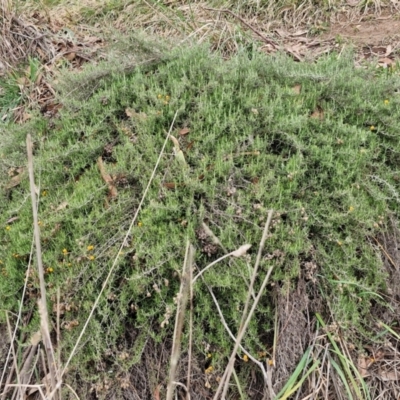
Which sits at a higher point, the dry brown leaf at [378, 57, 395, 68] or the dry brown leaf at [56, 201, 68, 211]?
the dry brown leaf at [56, 201, 68, 211]

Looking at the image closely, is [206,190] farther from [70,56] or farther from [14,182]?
[70,56]

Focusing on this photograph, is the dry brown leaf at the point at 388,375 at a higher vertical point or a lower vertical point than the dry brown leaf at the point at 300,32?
lower

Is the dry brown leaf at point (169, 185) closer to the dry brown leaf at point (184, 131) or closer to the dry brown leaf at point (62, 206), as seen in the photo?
the dry brown leaf at point (184, 131)

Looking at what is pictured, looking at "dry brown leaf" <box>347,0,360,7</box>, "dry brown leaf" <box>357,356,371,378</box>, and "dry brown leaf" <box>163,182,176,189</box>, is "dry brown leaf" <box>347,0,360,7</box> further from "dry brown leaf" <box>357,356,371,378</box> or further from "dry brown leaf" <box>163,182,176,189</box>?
"dry brown leaf" <box>357,356,371,378</box>

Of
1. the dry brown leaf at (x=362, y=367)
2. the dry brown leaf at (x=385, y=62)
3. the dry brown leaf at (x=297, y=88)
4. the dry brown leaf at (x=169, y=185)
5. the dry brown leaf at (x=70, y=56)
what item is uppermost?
the dry brown leaf at (x=297, y=88)

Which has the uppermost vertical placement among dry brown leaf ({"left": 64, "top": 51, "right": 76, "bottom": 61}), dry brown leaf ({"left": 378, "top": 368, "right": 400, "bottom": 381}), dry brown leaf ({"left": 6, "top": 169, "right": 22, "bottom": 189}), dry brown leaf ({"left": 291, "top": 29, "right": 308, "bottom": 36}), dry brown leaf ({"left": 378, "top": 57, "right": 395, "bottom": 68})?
dry brown leaf ({"left": 64, "top": 51, "right": 76, "bottom": 61})

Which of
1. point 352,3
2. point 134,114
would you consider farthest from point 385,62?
point 134,114

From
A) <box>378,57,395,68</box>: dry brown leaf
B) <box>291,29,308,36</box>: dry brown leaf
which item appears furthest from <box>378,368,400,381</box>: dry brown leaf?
<box>291,29,308,36</box>: dry brown leaf

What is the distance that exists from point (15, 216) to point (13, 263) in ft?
0.96

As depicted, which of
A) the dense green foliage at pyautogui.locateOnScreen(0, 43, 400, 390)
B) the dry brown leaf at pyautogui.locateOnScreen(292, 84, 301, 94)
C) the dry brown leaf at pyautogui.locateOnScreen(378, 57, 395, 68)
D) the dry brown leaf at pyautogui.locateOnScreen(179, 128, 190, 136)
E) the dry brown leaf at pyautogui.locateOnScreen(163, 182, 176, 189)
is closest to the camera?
the dense green foliage at pyautogui.locateOnScreen(0, 43, 400, 390)

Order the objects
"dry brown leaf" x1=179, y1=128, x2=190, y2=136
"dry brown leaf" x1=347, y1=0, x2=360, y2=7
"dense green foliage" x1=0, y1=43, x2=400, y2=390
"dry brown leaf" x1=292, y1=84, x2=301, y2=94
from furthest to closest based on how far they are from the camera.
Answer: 1. "dry brown leaf" x1=347, y1=0, x2=360, y2=7
2. "dry brown leaf" x1=292, y1=84, x2=301, y2=94
3. "dry brown leaf" x1=179, y1=128, x2=190, y2=136
4. "dense green foliage" x1=0, y1=43, x2=400, y2=390

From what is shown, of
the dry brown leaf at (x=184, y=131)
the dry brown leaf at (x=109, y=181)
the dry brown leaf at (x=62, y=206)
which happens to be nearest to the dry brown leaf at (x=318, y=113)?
the dry brown leaf at (x=184, y=131)

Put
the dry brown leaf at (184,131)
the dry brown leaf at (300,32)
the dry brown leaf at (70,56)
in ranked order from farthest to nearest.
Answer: the dry brown leaf at (300,32), the dry brown leaf at (70,56), the dry brown leaf at (184,131)

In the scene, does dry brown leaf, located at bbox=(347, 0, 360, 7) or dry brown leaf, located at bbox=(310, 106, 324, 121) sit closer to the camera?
dry brown leaf, located at bbox=(310, 106, 324, 121)
